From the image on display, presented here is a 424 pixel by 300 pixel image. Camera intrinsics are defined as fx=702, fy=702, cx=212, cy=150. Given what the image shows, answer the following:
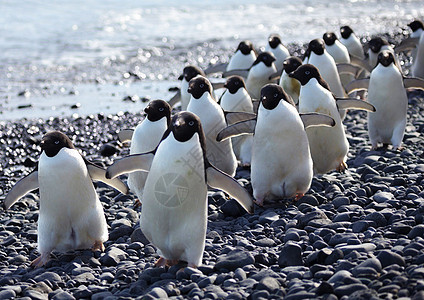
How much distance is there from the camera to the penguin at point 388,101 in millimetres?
7574

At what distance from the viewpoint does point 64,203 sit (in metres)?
5.07

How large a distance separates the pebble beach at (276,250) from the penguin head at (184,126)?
835 mm

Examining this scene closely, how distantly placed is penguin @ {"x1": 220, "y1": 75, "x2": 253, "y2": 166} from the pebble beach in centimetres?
19

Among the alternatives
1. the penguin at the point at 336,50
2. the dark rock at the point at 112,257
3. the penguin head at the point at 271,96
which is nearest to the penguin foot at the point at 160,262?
the dark rock at the point at 112,257

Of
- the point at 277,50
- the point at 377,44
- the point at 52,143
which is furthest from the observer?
the point at 277,50

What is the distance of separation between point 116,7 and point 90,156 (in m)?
20.9

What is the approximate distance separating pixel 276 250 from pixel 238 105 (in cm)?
285

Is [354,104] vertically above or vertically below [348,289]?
above

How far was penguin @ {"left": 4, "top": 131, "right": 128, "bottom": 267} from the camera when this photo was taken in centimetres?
504

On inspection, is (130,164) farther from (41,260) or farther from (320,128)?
(320,128)

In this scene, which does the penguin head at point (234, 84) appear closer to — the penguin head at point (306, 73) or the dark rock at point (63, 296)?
the penguin head at point (306, 73)

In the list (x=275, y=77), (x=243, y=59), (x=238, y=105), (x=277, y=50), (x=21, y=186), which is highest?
(x=277, y=50)

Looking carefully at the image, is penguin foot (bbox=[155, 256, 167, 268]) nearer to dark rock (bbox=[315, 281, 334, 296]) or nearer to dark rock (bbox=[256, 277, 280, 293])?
dark rock (bbox=[256, 277, 280, 293])

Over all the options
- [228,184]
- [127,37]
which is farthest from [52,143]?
[127,37]
